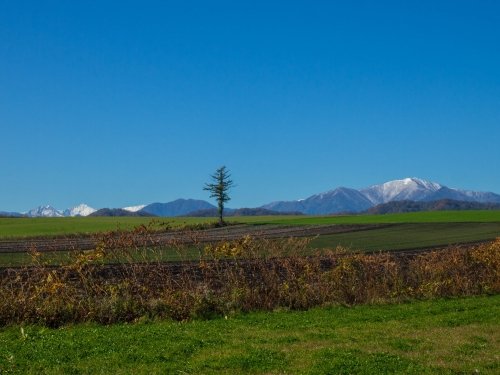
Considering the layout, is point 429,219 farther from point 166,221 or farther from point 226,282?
point 226,282

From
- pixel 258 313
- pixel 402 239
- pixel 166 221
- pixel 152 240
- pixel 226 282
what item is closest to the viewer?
pixel 258 313

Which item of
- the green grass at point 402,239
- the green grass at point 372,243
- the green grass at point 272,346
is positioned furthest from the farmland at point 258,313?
the green grass at point 402,239

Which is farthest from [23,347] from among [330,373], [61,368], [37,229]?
[37,229]

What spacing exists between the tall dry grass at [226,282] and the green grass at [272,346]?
96 cm

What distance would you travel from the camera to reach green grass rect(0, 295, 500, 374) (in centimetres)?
1177

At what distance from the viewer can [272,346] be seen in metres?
13.5

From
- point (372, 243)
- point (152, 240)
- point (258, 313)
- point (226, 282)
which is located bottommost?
point (258, 313)

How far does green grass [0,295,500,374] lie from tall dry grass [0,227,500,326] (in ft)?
3.15

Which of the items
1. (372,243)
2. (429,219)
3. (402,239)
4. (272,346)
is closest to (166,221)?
(402,239)

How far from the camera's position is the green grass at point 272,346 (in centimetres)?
1177

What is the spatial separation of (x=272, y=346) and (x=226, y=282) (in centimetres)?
713

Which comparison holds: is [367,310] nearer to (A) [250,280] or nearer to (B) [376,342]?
(A) [250,280]

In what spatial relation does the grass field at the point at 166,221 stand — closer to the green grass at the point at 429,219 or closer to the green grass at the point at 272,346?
the green grass at the point at 429,219

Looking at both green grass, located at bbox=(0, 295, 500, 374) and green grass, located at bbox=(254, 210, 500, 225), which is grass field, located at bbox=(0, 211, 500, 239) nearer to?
green grass, located at bbox=(254, 210, 500, 225)
